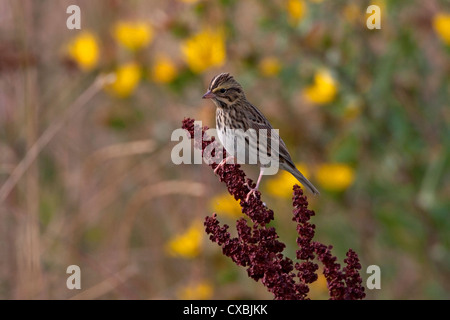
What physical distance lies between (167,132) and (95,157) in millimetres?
605

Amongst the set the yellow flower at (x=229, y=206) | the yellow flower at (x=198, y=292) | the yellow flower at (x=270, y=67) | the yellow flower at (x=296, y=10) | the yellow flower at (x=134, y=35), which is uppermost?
the yellow flower at (x=134, y=35)

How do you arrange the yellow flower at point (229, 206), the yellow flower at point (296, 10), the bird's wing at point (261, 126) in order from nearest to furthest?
the bird's wing at point (261, 126), the yellow flower at point (296, 10), the yellow flower at point (229, 206)

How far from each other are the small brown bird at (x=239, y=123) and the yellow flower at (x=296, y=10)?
1.13 m

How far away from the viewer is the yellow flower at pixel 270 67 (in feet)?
15.5

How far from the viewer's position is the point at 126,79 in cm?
518

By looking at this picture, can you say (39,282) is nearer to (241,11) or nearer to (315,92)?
(315,92)

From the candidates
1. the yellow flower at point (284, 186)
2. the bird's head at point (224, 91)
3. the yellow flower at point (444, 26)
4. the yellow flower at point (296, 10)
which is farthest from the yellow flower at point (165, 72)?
the yellow flower at point (444, 26)

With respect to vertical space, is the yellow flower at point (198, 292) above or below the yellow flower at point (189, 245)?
below

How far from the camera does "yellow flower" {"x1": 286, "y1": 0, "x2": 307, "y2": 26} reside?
464 cm

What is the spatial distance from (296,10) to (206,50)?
590 mm

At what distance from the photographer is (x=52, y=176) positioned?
20.1 feet

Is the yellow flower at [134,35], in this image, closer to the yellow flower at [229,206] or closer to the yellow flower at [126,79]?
the yellow flower at [126,79]

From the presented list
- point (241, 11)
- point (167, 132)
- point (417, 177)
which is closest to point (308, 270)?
point (417, 177)

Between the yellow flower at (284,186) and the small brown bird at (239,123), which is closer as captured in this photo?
the small brown bird at (239,123)
